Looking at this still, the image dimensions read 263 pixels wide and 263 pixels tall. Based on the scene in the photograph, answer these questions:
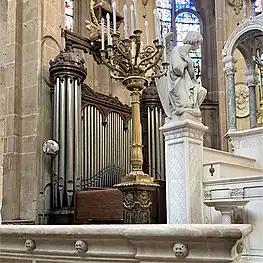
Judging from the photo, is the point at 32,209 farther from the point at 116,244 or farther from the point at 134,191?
the point at 116,244

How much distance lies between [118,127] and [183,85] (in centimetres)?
305

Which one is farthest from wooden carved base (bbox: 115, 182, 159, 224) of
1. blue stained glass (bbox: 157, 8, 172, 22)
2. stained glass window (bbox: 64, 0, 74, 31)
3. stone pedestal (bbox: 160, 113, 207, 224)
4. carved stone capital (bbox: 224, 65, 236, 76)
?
blue stained glass (bbox: 157, 8, 172, 22)

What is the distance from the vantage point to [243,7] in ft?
33.6

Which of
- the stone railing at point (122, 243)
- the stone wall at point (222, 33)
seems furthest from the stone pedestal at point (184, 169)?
the stone wall at point (222, 33)

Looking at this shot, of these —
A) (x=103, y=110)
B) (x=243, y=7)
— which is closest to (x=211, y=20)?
(x=243, y=7)

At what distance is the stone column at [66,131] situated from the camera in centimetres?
664

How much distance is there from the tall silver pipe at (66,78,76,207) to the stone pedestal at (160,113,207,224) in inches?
77.2

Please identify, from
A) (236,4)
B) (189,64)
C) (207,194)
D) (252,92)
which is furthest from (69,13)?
(207,194)

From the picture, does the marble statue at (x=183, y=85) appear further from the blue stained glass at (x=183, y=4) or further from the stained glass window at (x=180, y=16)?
the blue stained glass at (x=183, y=4)

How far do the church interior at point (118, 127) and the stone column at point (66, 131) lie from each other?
0.01 meters

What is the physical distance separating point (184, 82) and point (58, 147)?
2.28m

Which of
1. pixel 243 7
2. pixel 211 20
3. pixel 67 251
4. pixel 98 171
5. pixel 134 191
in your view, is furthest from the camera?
pixel 211 20

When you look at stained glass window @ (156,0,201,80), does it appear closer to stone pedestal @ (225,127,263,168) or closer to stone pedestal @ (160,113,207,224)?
stone pedestal @ (225,127,263,168)

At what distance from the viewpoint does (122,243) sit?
171 cm
